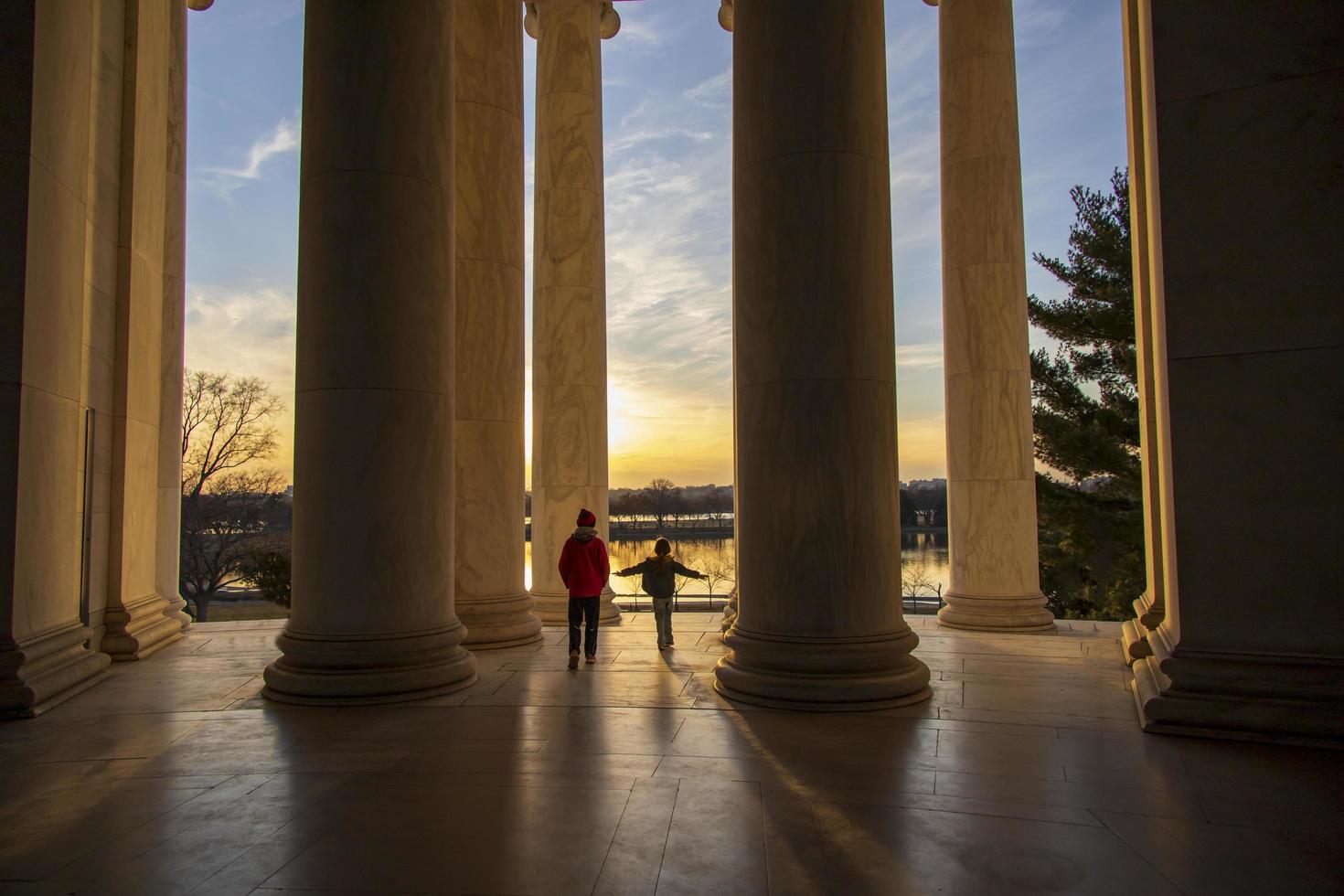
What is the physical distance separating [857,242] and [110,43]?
90.6 meters

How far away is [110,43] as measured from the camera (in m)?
104

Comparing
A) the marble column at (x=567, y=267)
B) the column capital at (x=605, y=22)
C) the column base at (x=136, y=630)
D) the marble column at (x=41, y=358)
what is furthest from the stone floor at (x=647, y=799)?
the column capital at (x=605, y=22)

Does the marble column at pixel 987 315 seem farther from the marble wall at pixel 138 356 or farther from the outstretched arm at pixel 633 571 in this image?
the marble wall at pixel 138 356

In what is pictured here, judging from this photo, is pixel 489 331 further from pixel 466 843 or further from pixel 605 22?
pixel 605 22

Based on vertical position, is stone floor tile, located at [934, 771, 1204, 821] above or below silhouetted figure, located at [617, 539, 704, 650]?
below

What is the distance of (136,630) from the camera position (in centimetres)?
10369

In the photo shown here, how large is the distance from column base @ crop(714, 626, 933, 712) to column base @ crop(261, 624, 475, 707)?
2724cm

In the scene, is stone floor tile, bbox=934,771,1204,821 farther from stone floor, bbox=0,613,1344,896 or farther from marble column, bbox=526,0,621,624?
marble column, bbox=526,0,621,624

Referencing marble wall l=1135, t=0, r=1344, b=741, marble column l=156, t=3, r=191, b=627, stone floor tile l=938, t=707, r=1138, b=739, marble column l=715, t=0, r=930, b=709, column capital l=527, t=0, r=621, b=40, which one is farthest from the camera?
column capital l=527, t=0, r=621, b=40

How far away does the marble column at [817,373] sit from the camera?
75.8m

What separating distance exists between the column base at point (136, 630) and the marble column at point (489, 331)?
35972 mm

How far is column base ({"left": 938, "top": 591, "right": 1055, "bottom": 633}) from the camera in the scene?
415ft

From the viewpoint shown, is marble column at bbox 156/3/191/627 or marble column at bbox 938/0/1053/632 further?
marble column at bbox 938/0/1053/632

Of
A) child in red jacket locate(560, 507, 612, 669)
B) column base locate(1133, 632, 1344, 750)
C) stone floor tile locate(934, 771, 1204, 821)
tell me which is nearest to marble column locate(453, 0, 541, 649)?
child in red jacket locate(560, 507, 612, 669)
